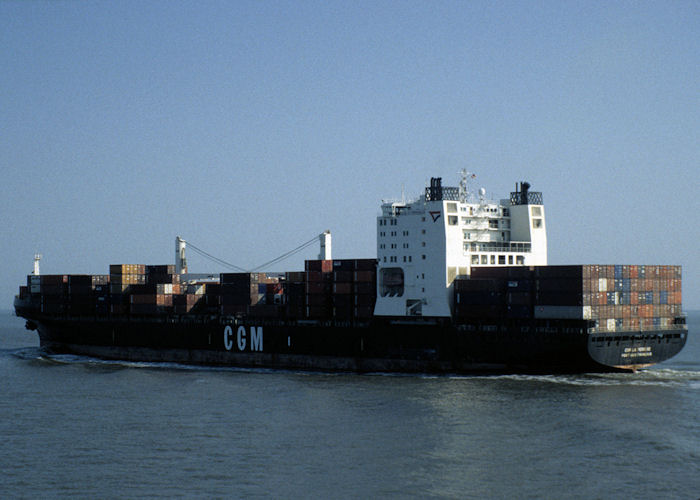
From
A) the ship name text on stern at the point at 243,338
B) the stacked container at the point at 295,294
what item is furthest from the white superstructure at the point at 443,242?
Answer: the ship name text on stern at the point at 243,338

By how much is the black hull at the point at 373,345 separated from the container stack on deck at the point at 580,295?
0.97 meters

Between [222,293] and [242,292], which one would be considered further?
[222,293]

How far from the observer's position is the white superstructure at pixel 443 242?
63125mm

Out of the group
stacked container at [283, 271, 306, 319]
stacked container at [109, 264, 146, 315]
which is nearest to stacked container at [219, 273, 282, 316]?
stacked container at [283, 271, 306, 319]

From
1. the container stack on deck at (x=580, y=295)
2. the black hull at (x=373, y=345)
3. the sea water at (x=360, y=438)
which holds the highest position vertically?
the container stack on deck at (x=580, y=295)

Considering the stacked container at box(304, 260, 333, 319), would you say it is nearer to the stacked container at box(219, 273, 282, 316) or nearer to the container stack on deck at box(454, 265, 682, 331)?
the stacked container at box(219, 273, 282, 316)

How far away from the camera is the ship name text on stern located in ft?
238

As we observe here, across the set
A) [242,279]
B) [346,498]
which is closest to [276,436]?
[346,498]

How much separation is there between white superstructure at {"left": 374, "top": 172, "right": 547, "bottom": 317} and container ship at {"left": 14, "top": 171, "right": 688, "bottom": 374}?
103 millimetres

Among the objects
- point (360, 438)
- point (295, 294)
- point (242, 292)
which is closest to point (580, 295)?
point (360, 438)

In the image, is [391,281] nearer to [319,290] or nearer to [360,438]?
[319,290]

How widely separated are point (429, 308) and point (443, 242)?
506 centimetres

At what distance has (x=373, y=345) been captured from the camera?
65125 millimetres

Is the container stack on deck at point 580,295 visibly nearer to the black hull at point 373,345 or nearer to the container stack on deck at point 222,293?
the black hull at point 373,345
